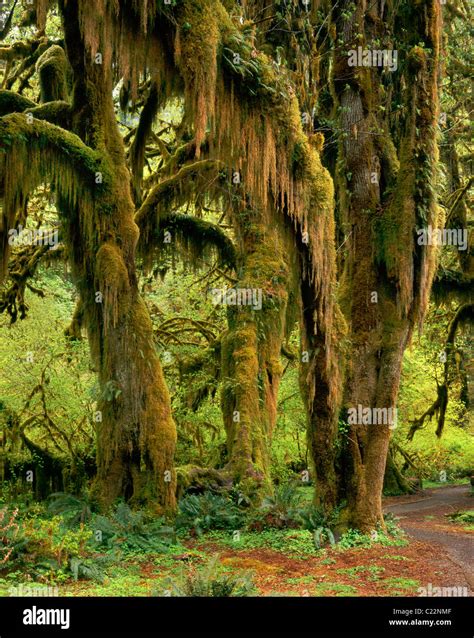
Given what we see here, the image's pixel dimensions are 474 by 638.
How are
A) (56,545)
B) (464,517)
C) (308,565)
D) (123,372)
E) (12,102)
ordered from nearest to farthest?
(56,545), (308,565), (123,372), (12,102), (464,517)

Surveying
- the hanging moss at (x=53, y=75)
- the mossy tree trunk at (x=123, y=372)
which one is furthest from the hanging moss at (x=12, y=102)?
the hanging moss at (x=53, y=75)

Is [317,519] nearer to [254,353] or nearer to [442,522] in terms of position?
[254,353]

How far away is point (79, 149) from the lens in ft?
38.2

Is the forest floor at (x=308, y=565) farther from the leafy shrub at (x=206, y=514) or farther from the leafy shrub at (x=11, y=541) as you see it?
the leafy shrub at (x=11, y=541)

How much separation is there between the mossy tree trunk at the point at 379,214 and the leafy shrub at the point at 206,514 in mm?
2367

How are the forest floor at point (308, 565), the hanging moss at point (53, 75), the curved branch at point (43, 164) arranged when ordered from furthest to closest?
the hanging moss at point (53, 75), the curved branch at point (43, 164), the forest floor at point (308, 565)

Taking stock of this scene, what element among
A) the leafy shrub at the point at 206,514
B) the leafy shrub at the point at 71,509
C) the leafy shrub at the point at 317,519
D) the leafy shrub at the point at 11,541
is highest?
the leafy shrub at the point at 11,541

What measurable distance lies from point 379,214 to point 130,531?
6.34 meters

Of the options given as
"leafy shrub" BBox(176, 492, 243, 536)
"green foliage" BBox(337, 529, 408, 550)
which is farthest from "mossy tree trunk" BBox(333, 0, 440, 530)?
"leafy shrub" BBox(176, 492, 243, 536)

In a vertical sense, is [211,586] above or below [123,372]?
below

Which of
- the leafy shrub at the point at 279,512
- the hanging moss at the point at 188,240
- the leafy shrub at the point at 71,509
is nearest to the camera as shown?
the leafy shrub at the point at 71,509

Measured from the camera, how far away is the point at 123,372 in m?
12.1

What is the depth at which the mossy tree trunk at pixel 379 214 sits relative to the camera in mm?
11266

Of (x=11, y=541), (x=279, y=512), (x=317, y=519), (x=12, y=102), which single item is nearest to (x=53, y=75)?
(x=12, y=102)
